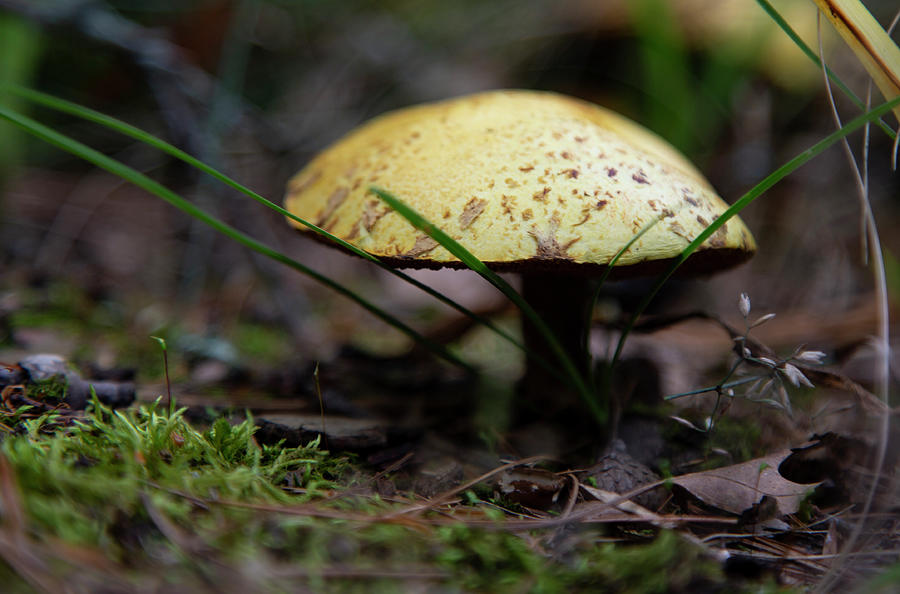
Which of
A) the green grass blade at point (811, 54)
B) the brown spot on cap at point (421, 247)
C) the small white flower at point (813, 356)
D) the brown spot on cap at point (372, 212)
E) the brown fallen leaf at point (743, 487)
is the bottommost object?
the brown fallen leaf at point (743, 487)

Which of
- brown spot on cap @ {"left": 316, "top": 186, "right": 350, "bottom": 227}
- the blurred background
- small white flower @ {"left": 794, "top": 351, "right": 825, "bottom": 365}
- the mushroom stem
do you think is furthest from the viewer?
the blurred background

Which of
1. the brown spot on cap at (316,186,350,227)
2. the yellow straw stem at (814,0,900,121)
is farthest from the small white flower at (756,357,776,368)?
the brown spot on cap at (316,186,350,227)

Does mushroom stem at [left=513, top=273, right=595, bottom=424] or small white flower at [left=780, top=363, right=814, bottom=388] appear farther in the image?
mushroom stem at [left=513, top=273, right=595, bottom=424]

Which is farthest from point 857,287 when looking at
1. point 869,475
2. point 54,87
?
point 54,87

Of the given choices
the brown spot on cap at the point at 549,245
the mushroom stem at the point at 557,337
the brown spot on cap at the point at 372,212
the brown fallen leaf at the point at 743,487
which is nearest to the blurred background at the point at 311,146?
the mushroom stem at the point at 557,337

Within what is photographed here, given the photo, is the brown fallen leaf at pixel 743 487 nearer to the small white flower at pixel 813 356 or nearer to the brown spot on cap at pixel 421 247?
the small white flower at pixel 813 356

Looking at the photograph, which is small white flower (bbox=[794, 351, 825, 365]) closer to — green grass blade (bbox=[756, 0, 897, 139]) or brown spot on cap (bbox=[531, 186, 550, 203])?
green grass blade (bbox=[756, 0, 897, 139])
